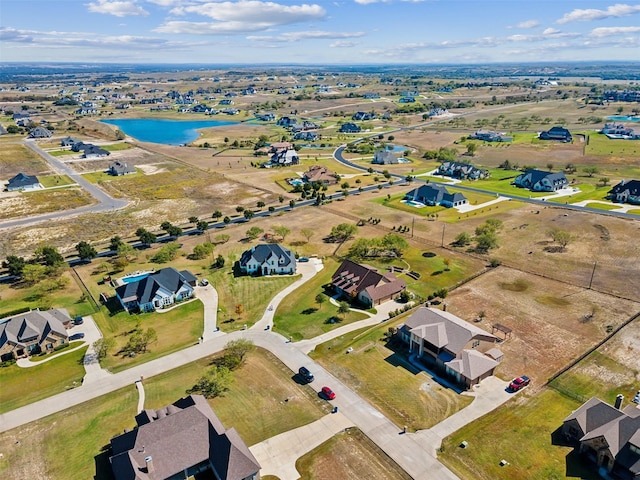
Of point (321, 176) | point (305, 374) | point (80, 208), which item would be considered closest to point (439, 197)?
point (321, 176)

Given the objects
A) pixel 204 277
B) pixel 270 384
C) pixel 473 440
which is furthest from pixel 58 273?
pixel 473 440

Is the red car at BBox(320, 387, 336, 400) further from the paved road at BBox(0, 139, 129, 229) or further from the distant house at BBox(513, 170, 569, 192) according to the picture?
the distant house at BBox(513, 170, 569, 192)

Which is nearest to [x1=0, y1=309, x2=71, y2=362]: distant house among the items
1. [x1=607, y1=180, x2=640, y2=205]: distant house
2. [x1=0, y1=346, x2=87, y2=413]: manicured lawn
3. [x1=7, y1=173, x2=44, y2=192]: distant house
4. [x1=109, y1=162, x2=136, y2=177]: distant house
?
[x1=0, y1=346, x2=87, y2=413]: manicured lawn

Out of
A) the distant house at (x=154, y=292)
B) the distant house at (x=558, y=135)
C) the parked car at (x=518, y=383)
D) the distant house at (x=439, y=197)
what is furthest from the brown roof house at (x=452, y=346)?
the distant house at (x=558, y=135)

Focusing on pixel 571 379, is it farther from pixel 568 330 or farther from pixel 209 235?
pixel 209 235

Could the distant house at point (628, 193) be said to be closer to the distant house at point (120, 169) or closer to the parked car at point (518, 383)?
the parked car at point (518, 383)

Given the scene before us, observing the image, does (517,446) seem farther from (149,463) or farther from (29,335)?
(29,335)
